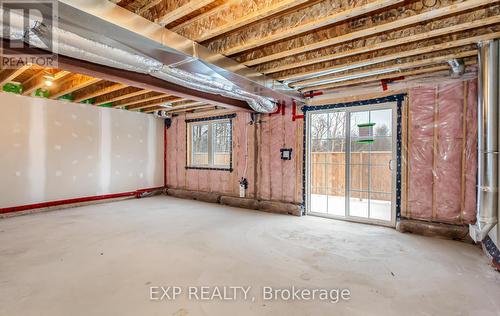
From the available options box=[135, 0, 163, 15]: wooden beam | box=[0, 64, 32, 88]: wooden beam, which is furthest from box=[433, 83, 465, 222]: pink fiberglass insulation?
box=[0, 64, 32, 88]: wooden beam

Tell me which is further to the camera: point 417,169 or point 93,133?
point 93,133

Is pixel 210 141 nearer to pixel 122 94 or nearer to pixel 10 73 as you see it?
pixel 122 94

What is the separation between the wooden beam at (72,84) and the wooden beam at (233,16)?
226 centimetres

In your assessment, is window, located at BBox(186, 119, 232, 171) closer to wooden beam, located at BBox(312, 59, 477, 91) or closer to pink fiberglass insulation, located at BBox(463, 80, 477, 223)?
wooden beam, located at BBox(312, 59, 477, 91)

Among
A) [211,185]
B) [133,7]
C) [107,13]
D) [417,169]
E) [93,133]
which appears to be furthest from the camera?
[211,185]

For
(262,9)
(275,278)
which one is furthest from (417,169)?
(262,9)

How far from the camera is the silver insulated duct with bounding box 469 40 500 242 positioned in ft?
7.86

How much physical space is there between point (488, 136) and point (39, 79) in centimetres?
624

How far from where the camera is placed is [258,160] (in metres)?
5.18

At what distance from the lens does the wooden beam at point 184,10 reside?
1.87 m

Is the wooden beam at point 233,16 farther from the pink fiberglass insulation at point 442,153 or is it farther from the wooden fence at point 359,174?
the wooden fence at point 359,174

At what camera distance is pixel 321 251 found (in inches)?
111

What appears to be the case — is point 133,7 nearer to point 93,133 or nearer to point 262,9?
point 262,9

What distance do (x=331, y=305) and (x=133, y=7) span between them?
2.94 metres
